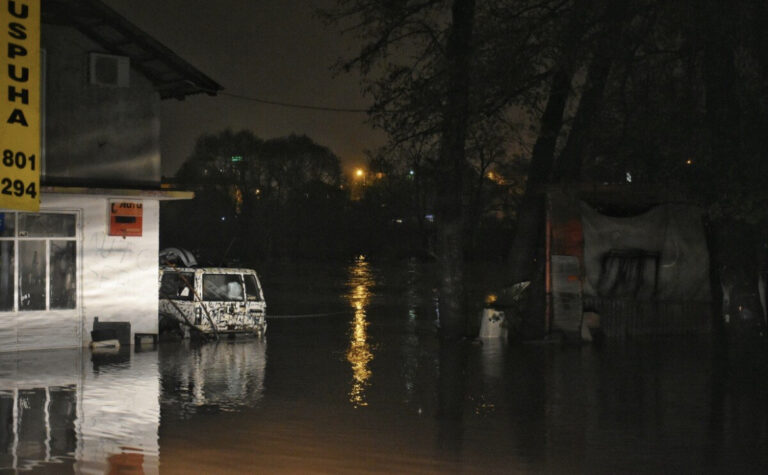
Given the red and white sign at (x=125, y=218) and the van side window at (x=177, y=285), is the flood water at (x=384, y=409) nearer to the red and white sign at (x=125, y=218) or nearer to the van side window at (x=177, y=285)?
the van side window at (x=177, y=285)

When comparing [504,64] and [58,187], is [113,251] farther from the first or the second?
[504,64]

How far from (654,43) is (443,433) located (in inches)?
454

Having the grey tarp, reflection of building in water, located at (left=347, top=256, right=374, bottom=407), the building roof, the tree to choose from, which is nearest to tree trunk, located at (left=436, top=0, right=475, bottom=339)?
reflection of building in water, located at (left=347, top=256, right=374, bottom=407)

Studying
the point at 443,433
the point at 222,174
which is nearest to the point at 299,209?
the point at 222,174

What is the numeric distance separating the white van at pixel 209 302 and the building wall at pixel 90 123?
2.70 m

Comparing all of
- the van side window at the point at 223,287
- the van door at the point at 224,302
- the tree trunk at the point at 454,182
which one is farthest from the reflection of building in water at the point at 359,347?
the van side window at the point at 223,287

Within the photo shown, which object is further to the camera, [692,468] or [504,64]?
[504,64]

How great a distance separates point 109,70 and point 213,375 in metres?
8.04

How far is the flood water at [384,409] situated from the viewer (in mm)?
9312

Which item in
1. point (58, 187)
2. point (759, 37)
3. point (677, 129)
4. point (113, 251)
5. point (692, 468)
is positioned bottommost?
point (692, 468)

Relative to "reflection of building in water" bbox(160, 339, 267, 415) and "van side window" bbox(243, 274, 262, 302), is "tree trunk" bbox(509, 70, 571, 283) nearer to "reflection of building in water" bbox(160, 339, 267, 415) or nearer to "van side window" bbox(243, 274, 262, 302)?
"van side window" bbox(243, 274, 262, 302)

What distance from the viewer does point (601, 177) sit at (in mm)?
29094

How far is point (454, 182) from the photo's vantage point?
69.9 ft

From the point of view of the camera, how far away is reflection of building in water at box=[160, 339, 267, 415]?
1266cm
